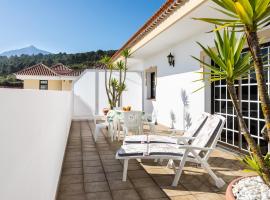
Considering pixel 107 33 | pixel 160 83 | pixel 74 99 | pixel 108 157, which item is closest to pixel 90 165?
pixel 108 157

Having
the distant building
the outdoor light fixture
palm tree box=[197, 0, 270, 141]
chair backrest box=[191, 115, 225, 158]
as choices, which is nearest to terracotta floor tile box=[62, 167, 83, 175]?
chair backrest box=[191, 115, 225, 158]

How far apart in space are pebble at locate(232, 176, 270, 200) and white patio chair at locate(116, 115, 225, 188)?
1.12m

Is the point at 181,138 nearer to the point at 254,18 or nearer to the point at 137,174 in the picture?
the point at 137,174

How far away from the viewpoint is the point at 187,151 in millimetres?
3408

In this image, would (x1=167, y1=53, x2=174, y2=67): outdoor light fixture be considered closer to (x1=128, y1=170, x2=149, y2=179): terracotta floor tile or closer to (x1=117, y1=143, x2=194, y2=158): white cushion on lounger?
A: (x1=117, y1=143, x2=194, y2=158): white cushion on lounger

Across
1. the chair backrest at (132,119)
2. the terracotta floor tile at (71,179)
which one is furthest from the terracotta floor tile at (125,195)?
the chair backrest at (132,119)

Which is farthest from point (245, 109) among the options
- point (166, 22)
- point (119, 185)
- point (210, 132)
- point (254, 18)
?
point (254, 18)

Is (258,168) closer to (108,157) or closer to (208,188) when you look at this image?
(208,188)

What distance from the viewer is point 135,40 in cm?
855

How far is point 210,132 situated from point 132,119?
2.80 metres

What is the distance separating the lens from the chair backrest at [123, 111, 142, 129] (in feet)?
20.3

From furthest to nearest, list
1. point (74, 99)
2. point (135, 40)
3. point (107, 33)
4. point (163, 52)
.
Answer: point (107, 33) → point (74, 99) → point (163, 52) → point (135, 40)

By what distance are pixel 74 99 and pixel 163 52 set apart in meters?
4.76

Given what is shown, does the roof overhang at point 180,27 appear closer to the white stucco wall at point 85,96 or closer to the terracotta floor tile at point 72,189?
the terracotta floor tile at point 72,189
